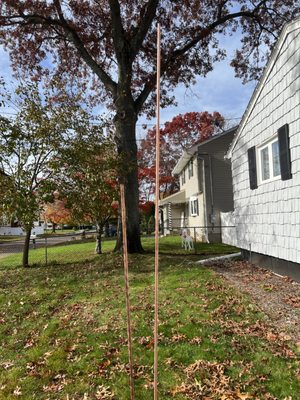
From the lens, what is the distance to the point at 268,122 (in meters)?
8.13

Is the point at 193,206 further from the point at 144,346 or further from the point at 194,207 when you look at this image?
the point at 144,346

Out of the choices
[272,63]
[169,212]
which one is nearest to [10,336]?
[272,63]

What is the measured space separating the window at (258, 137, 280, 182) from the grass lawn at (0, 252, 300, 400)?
2572 mm

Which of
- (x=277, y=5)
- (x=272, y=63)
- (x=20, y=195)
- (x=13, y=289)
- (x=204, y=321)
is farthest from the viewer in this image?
(x=277, y=5)

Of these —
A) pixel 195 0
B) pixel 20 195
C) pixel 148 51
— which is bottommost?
pixel 20 195

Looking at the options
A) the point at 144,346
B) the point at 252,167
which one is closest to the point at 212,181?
the point at 252,167

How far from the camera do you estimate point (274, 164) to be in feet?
26.3

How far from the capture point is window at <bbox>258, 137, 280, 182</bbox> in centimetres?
789

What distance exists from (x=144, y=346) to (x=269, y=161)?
5.20 m

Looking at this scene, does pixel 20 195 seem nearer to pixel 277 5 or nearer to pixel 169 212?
pixel 277 5

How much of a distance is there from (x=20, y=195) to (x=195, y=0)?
35.9 ft

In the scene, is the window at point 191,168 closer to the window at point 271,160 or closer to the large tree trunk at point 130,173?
the large tree trunk at point 130,173

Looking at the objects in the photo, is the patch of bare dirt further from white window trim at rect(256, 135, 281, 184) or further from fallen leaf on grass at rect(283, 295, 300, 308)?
white window trim at rect(256, 135, 281, 184)

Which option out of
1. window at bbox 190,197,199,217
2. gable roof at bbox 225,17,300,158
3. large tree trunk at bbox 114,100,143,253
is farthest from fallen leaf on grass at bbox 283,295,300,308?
window at bbox 190,197,199,217
